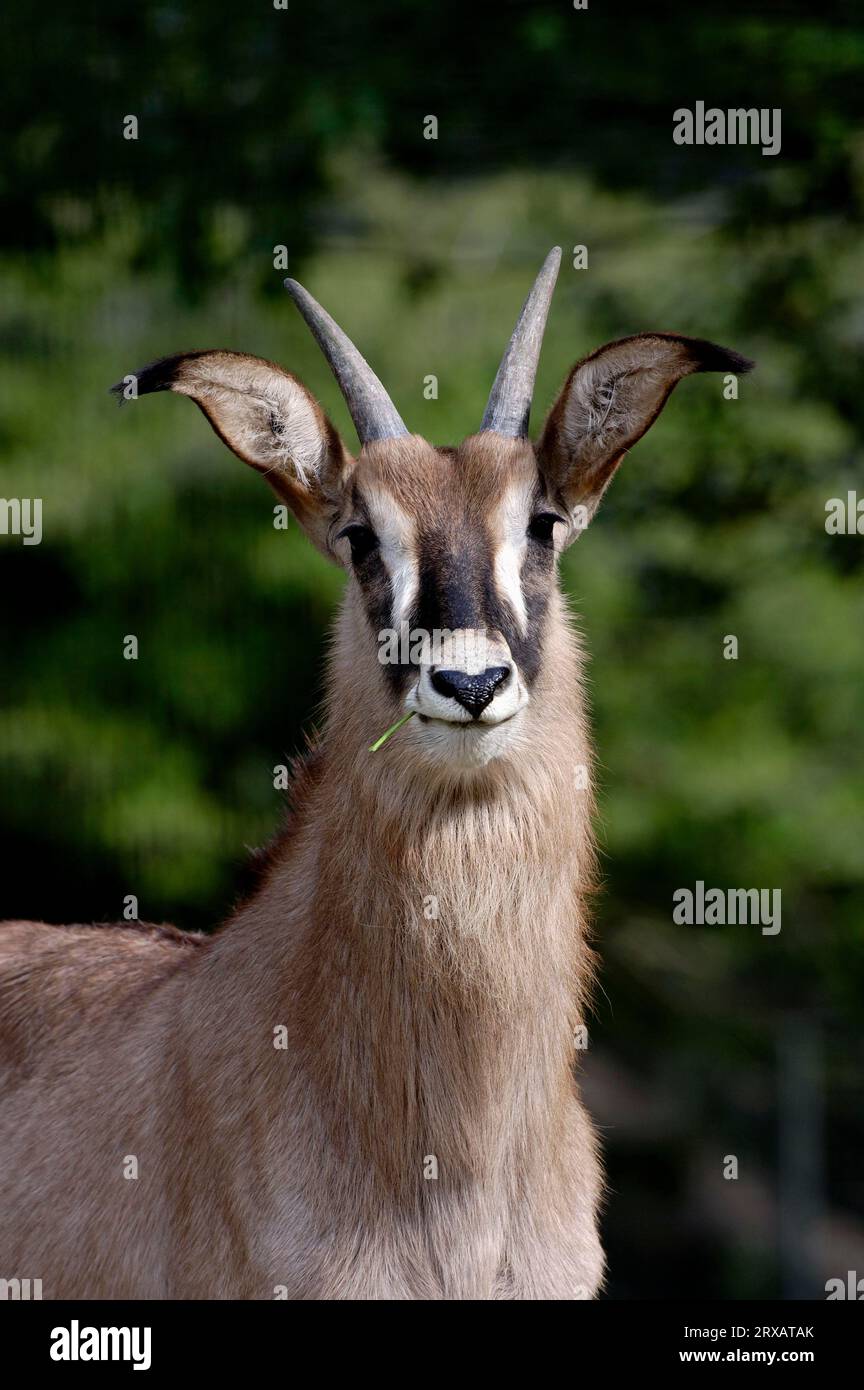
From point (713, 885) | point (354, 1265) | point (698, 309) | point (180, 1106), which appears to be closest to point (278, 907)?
point (180, 1106)

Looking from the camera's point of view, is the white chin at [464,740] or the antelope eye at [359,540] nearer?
the white chin at [464,740]

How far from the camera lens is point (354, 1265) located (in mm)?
5270

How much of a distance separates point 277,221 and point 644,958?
6.32m

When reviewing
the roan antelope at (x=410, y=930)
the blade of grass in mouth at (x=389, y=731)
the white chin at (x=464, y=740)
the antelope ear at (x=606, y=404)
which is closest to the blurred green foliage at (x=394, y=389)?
the roan antelope at (x=410, y=930)

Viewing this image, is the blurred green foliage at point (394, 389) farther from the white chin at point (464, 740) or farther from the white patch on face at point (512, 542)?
the white chin at point (464, 740)

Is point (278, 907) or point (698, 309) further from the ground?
Answer: point (698, 309)

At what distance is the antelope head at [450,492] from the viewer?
511cm

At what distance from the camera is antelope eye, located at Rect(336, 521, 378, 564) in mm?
5609

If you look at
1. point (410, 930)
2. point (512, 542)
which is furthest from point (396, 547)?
point (410, 930)

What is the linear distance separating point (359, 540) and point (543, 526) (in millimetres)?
580

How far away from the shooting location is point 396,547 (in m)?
Answer: 5.44

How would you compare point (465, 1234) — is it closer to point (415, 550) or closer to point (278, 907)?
point (278, 907)

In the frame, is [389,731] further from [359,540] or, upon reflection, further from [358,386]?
[358,386]

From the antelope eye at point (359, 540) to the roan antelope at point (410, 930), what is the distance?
0.02 m
